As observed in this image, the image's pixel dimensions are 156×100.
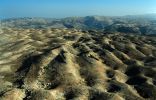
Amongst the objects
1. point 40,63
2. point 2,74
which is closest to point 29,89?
point 2,74

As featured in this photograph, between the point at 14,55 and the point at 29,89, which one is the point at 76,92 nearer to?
the point at 29,89

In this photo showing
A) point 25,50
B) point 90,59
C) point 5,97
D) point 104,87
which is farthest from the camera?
point 25,50

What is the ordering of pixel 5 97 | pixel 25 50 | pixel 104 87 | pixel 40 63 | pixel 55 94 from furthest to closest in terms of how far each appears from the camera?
pixel 25 50 → pixel 40 63 → pixel 104 87 → pixel 55 94 → pixel 5 97

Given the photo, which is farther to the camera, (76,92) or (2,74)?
(2,74)

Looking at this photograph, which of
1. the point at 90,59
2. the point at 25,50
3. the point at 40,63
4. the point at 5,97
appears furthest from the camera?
the point at 25,50

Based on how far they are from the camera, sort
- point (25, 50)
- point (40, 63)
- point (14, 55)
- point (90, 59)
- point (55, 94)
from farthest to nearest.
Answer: point (25, 50)
point (14, 55)
point (90, 59)
point (40, 63)
point (55, 94)

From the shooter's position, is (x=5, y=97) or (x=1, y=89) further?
(x=1, y=89)

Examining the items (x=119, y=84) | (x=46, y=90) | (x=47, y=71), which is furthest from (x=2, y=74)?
(x=119, y=84)

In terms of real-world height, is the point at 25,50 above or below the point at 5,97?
below

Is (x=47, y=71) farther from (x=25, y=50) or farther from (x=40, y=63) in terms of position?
(x=25, y=50)
